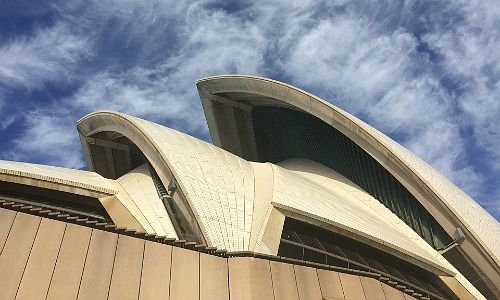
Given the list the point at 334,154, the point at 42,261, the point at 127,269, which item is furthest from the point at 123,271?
the point at 334,154

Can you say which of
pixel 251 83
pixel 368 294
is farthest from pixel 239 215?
pixel 251 83

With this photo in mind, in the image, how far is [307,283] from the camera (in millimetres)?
9125

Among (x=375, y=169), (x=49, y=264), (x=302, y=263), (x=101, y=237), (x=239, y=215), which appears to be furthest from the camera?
(x=375, y=169)

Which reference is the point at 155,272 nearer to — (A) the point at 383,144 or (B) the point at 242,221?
(B) the point at 242,221

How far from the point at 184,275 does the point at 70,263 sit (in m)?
2.02

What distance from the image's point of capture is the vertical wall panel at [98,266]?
730 centimetres

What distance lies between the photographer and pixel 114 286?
7539 mm

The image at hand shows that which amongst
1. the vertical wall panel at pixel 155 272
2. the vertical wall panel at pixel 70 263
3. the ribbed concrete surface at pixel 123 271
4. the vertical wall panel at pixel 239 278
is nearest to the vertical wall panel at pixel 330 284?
the ribbed concrete surface at pixel 123 271

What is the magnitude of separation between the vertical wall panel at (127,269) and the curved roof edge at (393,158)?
1224 cm

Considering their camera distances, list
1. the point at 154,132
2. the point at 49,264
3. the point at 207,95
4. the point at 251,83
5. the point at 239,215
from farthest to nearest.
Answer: the point at 207,95
the point at 251,83
the point at 154,132
the point at 239,215
the point at 49,264

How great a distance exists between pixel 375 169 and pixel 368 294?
423 inches

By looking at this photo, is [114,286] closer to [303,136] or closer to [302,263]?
[302,263]

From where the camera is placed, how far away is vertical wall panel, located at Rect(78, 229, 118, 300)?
24.0ft

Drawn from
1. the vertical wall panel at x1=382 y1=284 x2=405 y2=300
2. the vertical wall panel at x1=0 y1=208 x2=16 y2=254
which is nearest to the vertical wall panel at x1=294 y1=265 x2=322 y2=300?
the vertical wall panel at x1=382 y1=284 x2=405 y2=300
